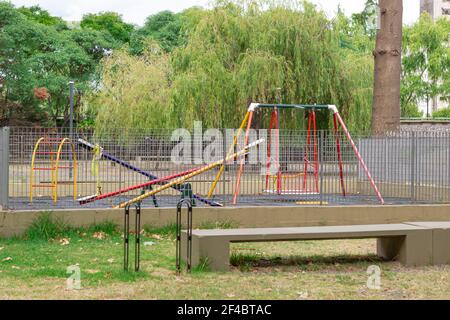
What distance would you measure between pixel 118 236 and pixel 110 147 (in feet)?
7.58

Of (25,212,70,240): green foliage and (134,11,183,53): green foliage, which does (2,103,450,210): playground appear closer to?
(25,212,70,240): green foliage

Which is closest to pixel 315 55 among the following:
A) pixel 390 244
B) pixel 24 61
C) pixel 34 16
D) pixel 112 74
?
pixel 112 74

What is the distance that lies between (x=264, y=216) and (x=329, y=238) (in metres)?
4.81

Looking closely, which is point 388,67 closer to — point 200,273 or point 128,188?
point 128,188

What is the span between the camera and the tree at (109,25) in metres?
70.7

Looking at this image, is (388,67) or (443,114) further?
(443,114)

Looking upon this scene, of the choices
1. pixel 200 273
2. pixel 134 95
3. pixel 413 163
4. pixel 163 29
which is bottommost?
pixel 200 273

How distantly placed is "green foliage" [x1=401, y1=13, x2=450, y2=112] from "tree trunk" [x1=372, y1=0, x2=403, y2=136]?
44887mm

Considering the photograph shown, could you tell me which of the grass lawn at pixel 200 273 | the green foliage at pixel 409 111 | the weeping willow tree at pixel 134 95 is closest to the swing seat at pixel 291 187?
the grass lawn at pixel 200 273

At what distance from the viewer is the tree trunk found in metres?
22.4

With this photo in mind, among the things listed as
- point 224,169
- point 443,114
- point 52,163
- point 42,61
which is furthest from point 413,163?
point 443,114

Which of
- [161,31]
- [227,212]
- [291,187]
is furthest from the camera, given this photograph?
[161,31]

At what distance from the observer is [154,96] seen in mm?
38031

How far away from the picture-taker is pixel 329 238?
428 inches
